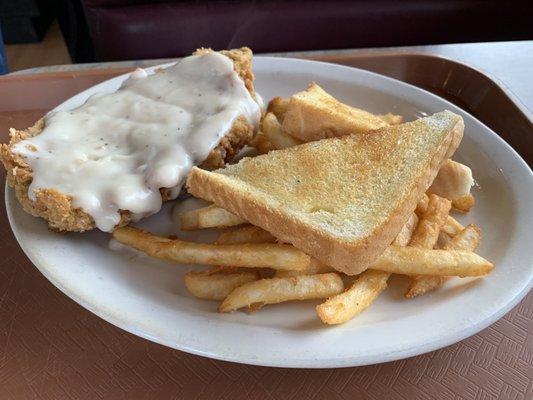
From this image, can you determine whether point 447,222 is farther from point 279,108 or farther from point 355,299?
point 279,108

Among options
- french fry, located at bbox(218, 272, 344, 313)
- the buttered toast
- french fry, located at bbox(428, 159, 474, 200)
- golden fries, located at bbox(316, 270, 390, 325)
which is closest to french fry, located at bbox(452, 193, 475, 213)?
french fry, located at bbox(428, 159, 474, 200)

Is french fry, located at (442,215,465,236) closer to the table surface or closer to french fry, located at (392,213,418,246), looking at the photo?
french fry, located at (392,213,418,246)

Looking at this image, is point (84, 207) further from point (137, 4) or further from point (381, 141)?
point (137, 4)

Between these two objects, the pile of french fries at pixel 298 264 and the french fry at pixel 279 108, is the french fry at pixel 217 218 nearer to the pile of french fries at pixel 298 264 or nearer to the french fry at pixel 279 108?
the pile of french fries at pixel 298 264

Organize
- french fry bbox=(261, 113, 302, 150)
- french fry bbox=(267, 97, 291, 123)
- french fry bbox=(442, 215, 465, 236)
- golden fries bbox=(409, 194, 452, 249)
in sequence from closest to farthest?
1. golden fries bbox=(409, 194, 452, 249)
2. french fry bbox=(442, 215, 465, 236)
3. french fry bbox=(261, 113, 302, 150)
4. french fry bbox=(267, 97, 291, 123)

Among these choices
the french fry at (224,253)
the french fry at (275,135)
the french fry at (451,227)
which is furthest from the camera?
the french fry at (275,135)

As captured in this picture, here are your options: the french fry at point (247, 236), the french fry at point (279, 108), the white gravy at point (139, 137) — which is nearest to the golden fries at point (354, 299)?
the french fry at point (247, 236)
